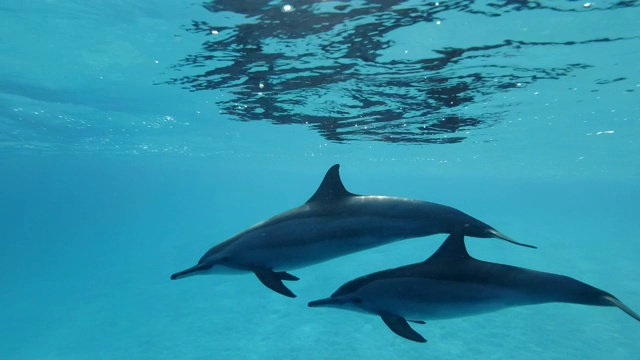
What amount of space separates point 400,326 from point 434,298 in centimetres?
56

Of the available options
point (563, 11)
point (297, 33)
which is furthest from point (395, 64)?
point (563, 11)

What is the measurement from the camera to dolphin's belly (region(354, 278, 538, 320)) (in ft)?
16.7

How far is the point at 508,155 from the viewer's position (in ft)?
121

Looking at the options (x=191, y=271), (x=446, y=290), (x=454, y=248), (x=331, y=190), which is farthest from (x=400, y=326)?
(x=191, y=271)

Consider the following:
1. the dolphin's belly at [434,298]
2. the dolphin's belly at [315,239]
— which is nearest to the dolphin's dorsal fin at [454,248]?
the dolphin's belly at [434,298]

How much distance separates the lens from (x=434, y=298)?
5.27 meters

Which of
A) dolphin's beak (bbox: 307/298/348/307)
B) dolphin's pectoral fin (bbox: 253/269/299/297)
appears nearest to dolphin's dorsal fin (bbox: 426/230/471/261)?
dolphin's beak (bbox: 307/298/348/307)

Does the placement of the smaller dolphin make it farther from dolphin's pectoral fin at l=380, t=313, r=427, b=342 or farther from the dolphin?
the dolphin

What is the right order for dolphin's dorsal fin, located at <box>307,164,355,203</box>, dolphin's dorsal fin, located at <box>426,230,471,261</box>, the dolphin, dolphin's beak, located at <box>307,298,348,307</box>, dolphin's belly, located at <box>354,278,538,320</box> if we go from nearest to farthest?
1. dolphin's belly, located at <box>354,278,538,320</box>
2. dolphin's dorsal fin, located at <box>426,230,471,261</box>
3. dolphin's beak, located at <box>307,298,348,307</box>
4. the dolphin
5. dolphin's dorsal fin, located at <box>307,164,355,203</box>

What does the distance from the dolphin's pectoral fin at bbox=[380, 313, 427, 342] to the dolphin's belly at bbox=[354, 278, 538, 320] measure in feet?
0.24

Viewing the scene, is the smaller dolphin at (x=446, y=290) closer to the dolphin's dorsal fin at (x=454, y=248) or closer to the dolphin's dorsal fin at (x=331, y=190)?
the dolphin's dorsal fin at (x=454, y=248)

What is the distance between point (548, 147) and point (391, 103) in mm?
19605

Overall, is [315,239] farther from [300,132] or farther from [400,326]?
[300,132]

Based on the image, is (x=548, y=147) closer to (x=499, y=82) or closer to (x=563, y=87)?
(x=563, y=87)
